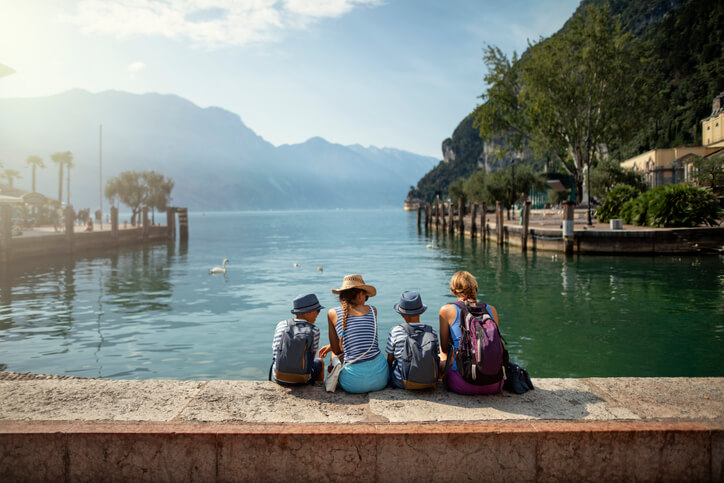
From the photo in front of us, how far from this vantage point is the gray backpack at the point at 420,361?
4402 mm

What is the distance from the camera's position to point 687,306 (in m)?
13.9

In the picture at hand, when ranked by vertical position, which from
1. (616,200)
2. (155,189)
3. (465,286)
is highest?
(155,189)

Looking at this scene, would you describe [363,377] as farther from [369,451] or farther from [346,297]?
[369,451]

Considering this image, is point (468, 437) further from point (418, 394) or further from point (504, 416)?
point (418, 394)

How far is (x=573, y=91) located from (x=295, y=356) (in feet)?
132

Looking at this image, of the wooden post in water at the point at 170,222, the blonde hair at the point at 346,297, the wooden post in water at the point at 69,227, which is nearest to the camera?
the blonde hair at the point at 346,297

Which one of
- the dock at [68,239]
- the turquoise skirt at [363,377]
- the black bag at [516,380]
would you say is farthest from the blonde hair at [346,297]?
the dock at [68,239]

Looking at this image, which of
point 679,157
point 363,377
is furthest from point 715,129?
point 363,377

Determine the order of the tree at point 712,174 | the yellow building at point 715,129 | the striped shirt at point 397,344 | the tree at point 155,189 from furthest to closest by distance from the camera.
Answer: the tree at point 155,189 → the yellow building at point 715,129 → the tree at point 712,174 → the striped shirt at point 397,344

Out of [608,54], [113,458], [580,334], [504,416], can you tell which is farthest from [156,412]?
[608,54]

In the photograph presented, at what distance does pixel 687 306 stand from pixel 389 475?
528 inches

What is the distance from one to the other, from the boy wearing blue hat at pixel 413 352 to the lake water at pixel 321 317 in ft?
16.5

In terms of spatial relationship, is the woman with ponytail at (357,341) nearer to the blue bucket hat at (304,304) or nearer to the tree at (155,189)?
the blue bucket hat at (304,304)

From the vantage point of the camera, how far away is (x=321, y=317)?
1405 cm
